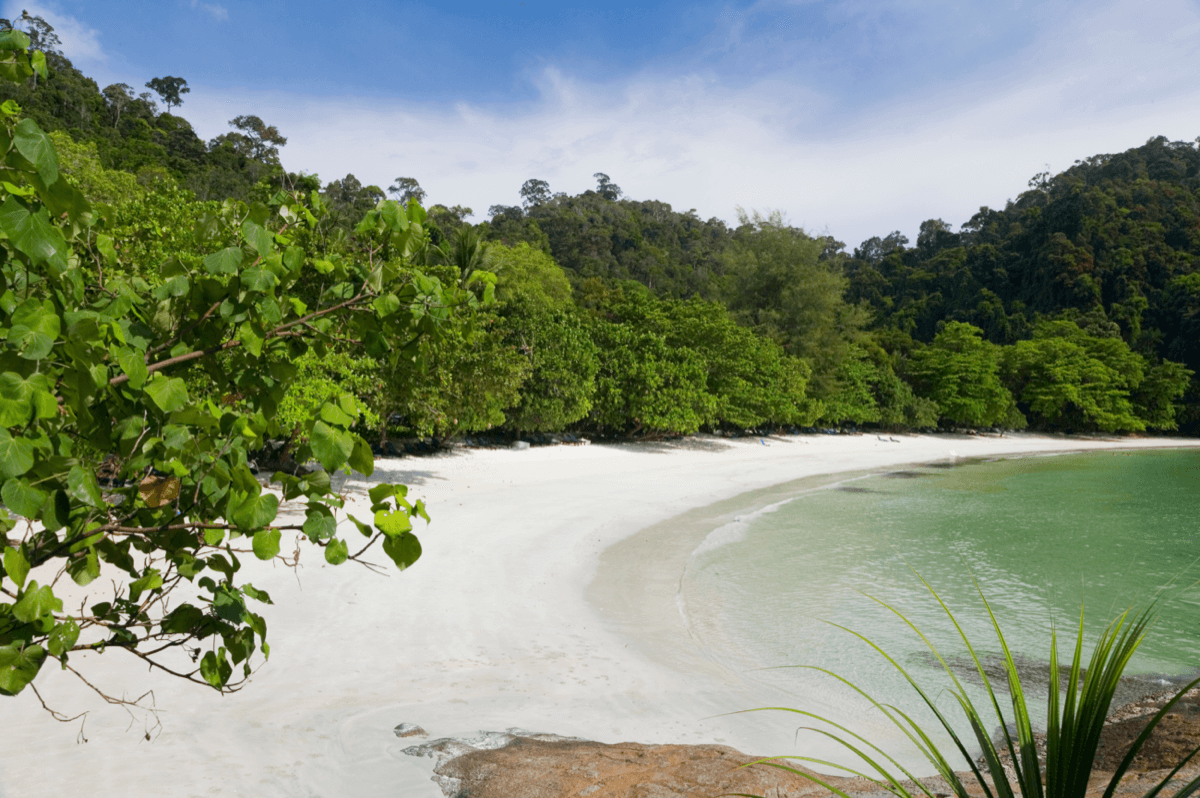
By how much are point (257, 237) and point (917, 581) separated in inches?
449

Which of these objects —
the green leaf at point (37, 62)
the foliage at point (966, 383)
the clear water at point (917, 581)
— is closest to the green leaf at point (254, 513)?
the green leaf at point (37, 62)

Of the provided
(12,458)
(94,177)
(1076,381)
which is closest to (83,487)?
(12,458)

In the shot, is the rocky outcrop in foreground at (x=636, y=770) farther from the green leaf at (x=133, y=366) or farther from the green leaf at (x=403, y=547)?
the green leaf at (x=133, y=366)

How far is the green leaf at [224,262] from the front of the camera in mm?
1527

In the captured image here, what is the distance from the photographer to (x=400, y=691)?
531 centimetres

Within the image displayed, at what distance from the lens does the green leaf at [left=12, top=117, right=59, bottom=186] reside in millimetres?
1092

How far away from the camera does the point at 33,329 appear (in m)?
1.23

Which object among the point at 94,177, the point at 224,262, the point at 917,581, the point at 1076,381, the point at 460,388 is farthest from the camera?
the point at 1076,381

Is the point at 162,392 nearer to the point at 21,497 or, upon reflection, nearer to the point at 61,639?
the point at 21,497

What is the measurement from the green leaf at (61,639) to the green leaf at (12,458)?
1.44ft

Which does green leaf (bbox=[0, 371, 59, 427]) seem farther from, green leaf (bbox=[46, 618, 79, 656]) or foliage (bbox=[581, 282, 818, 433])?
foliage (bbox=[581, 282, 818, 433])

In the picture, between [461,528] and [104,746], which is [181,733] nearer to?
[104,746]

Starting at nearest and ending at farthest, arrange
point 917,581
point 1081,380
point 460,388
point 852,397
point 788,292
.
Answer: point 917,581 < point 460,388 < point 852,397 < point 788,292 < point 1081,380

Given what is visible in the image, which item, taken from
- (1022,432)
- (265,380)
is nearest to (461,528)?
(265,380)
